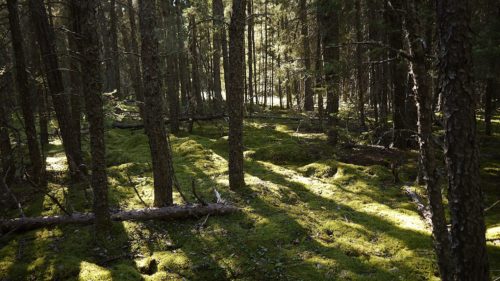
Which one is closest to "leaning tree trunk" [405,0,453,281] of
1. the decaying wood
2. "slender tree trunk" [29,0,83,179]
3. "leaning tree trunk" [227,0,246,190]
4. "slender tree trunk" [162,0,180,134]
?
the decaying wood

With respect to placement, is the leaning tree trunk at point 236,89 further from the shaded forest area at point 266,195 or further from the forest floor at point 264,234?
the forest floor at point 264,234

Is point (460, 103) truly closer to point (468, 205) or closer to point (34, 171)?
point (468, 205)

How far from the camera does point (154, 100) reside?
890cm

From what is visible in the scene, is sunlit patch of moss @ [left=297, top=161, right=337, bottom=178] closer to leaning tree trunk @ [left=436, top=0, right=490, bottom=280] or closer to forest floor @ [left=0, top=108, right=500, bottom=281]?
forest floor @ [left=0, top=108, right=500, bottom=281]

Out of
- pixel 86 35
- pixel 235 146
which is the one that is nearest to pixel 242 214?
pixel 235 146

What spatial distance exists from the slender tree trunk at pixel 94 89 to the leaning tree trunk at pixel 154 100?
1.20 m

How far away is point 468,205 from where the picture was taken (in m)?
3.98

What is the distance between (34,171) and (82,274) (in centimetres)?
630

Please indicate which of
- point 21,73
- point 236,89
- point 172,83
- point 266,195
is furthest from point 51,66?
point 172,83

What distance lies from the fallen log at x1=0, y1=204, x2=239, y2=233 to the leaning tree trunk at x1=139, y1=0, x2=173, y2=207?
0.37 metres

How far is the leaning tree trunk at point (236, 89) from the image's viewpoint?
1027cm

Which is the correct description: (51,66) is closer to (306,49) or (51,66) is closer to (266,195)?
(266,195)

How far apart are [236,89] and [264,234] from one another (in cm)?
409

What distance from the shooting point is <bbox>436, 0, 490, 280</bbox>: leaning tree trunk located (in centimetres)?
381
